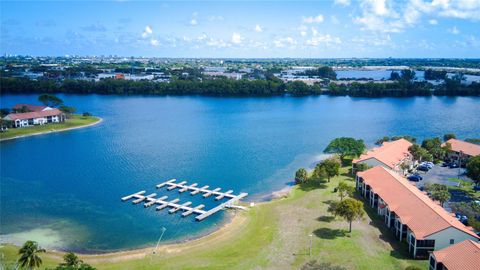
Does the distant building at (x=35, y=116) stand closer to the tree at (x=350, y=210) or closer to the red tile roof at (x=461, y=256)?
the tree at (x=350, y=210)

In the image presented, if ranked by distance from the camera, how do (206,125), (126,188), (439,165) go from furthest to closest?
(206,125) < (439,165) < (126,188)

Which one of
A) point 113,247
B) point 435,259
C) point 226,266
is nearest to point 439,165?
point 435,259

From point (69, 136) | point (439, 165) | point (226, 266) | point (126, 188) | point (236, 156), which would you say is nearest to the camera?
point (226, 266)

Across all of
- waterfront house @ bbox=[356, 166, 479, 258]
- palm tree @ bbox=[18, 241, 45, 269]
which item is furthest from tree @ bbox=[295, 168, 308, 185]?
palm tree @ bbox=[18, 241, 45, 269]

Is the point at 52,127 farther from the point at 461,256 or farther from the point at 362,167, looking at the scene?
the point at 461,256

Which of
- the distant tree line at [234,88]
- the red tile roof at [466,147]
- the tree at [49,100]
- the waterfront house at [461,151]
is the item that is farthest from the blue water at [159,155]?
the distant tree line at [234,88]

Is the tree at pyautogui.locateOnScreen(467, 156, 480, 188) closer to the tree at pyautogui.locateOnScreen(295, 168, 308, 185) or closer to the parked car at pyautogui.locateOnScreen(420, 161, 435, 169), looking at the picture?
the parked car at pyautogui.locateOnScreen(420, 161, 435, 169)

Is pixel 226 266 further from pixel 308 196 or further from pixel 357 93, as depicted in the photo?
pixel 357 93

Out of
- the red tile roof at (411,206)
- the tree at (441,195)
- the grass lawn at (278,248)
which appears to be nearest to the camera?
the grass lawn at (278,248)
